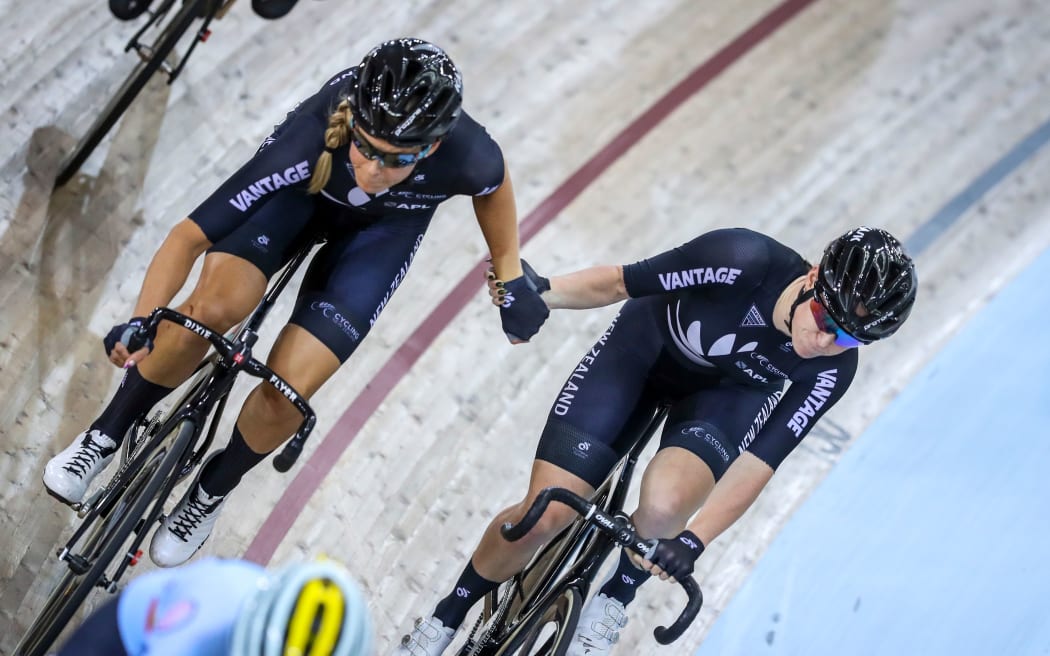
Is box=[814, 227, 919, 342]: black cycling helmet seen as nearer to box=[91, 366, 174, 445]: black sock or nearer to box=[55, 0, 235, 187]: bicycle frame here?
box=[91, 366, 174, 445]: black sock

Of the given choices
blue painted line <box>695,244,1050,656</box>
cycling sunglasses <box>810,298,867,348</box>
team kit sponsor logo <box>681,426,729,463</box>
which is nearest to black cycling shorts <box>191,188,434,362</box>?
team kit sponsor logo <box>681,426,729,463</box>

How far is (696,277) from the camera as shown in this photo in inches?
125

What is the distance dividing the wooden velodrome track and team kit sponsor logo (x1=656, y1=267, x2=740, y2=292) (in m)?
1.40

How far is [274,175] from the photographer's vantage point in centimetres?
302

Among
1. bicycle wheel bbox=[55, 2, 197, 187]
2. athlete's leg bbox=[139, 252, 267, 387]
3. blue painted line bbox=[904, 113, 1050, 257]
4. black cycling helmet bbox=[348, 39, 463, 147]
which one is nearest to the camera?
black cycling helmet bbox=[348, 39, 463, 147]

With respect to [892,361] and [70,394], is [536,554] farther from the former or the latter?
[892,361]

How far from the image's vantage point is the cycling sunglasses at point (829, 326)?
296 cm

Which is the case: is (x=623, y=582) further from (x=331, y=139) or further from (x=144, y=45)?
(x=144, y=45)

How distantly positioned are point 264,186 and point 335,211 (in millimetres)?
406

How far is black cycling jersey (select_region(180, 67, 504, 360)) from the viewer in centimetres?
303

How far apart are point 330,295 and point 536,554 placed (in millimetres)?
957

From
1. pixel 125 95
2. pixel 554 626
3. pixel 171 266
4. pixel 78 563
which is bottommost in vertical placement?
pixel 554 626

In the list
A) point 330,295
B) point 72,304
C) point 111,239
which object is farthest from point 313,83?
point 330,295

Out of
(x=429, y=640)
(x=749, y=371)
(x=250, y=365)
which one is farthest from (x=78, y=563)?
(x=749, y=371)
